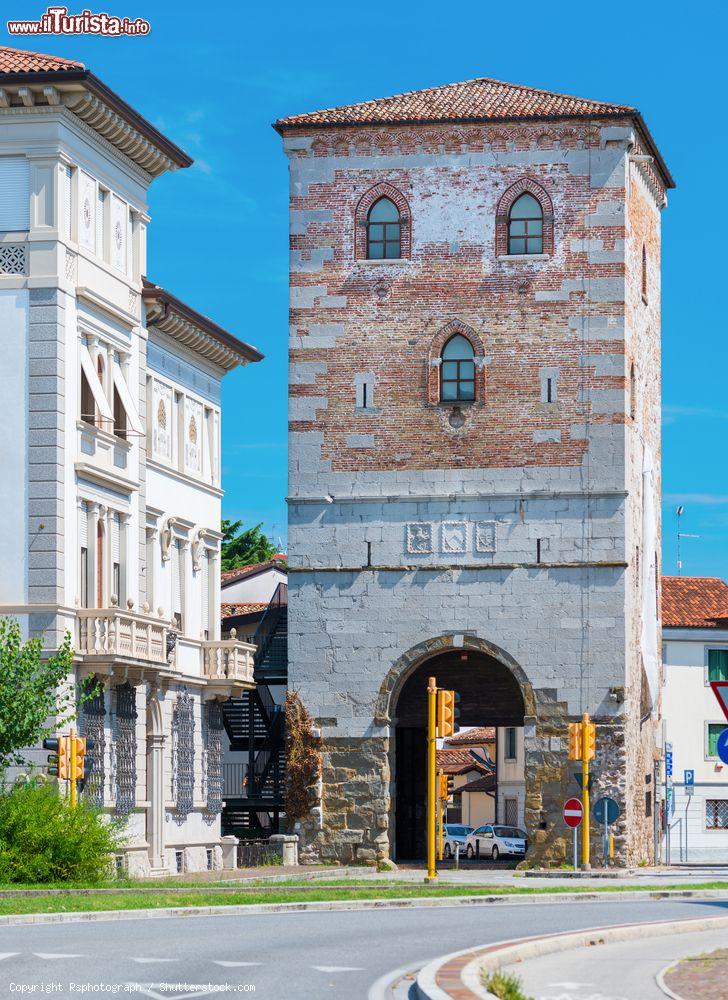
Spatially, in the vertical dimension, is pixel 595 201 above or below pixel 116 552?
above

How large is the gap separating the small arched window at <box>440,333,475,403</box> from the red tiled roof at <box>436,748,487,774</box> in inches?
2166

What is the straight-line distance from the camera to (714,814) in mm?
80812

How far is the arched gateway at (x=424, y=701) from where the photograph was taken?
49.3 metres

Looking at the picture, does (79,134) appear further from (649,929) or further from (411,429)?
(649,929)

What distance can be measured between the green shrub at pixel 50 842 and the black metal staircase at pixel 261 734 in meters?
20.1

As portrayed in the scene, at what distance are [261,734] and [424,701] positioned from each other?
474 inches

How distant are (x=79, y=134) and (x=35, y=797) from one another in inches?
603

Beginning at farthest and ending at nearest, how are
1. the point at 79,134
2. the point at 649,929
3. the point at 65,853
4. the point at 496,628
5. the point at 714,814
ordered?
the point at 714,814, the point at 496,628, the point at 79,134, the point at 65,853, the point at 649,929

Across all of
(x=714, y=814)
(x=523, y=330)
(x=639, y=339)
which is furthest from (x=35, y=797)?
(x=714, y=814)

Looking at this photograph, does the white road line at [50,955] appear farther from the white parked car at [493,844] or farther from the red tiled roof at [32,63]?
the white parked car at [493,844]

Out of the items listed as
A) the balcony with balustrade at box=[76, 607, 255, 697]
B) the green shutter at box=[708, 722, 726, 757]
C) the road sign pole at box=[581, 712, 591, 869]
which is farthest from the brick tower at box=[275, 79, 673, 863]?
the green shutter at box=[708, 722, 726, 757]

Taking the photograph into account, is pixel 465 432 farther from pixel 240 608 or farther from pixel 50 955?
pixel 50 955

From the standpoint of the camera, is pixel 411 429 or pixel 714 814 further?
pixel 714 814

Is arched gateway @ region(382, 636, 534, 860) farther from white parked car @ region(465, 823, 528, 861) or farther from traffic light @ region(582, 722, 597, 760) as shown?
white parked car @ region(465, 823, 528, 861)
